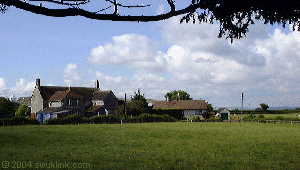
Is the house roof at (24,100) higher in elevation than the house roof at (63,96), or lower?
lower

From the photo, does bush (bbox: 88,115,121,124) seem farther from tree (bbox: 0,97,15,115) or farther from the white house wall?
tree (bbox: 0,97,15,115)

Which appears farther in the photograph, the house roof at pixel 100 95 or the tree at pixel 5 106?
the house roof at pixel 100 95

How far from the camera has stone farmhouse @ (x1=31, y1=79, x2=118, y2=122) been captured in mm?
67812

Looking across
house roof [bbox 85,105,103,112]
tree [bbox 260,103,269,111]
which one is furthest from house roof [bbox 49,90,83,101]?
tree [bbox 260,103,269,111]

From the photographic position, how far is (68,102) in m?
69.3

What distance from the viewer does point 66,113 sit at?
67.1 metres

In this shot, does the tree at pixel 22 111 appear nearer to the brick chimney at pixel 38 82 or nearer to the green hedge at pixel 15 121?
the brick chimney at pixel 38 82

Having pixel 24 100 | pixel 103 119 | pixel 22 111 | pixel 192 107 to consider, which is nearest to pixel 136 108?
pixel 103 119

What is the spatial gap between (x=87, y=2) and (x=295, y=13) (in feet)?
17.8

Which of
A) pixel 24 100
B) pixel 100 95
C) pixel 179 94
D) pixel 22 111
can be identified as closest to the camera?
pixel 22 111

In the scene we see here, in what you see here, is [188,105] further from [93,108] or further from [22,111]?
[22,111]

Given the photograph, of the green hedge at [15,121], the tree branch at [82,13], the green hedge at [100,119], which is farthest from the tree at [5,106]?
the tree branch at [82,13]

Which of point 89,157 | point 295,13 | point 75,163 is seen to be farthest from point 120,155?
point 295,13

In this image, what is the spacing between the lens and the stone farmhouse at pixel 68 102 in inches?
2670
